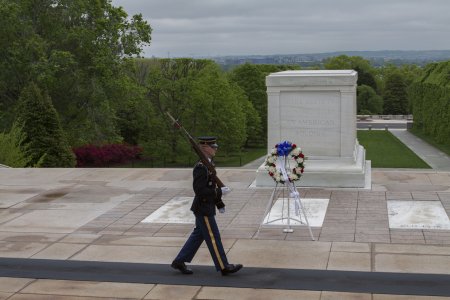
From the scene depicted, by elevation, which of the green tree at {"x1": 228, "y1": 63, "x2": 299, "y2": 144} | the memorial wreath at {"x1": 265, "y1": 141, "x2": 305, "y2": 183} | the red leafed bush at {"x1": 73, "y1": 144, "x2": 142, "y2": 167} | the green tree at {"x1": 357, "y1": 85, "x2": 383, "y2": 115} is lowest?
the green tree at {"x1": 357, "y1": 85, "x2": 383, "y2": 115}

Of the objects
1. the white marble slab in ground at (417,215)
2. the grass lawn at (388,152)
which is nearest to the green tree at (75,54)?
the grass lawn at (388,152)

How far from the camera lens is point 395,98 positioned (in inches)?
3556

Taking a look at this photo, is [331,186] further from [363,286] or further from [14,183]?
[14,183]

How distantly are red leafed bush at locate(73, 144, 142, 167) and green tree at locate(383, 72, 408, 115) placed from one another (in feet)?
193

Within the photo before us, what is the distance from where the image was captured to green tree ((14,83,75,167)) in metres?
23.8

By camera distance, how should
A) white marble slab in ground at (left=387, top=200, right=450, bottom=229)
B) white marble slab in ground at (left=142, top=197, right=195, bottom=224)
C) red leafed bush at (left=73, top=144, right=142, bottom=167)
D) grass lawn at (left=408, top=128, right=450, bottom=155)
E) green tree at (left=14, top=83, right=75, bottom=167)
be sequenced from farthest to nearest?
grass lawn at (left=408, top=128, right=450, bottom=155)
red leafed bush at (left=73, top=144, right=142, bottom=167)
green tree at (left=14, top=83, right=75, bottom=167)
white marble slab in ground at (left=142, top=197, right=195, bottom=224)
white marble slab in ground at (left=387, top=200, right=450, bottom=229)

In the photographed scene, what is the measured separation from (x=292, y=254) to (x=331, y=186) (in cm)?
489

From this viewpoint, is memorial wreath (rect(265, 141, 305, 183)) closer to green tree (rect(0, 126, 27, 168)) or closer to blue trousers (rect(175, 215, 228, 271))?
blue trousers (rect(175, 215, 228, 271))

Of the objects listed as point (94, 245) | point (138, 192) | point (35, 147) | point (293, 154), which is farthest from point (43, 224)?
point (35, 147)

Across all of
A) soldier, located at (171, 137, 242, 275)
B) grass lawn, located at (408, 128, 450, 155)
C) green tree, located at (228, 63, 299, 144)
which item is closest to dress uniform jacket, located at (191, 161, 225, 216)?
soldier, located at (171, 137, 242, 275)

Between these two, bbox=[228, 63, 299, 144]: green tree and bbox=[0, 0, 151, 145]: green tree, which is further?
bbox=[228, 63, 299, 144]: green tree

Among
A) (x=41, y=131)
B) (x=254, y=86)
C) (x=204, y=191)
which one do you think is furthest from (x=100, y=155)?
(x=204, y=191)

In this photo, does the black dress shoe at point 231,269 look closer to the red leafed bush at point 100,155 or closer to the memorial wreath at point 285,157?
the memorial wreath at point 285,157

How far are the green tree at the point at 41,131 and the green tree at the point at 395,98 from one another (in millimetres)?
71237
